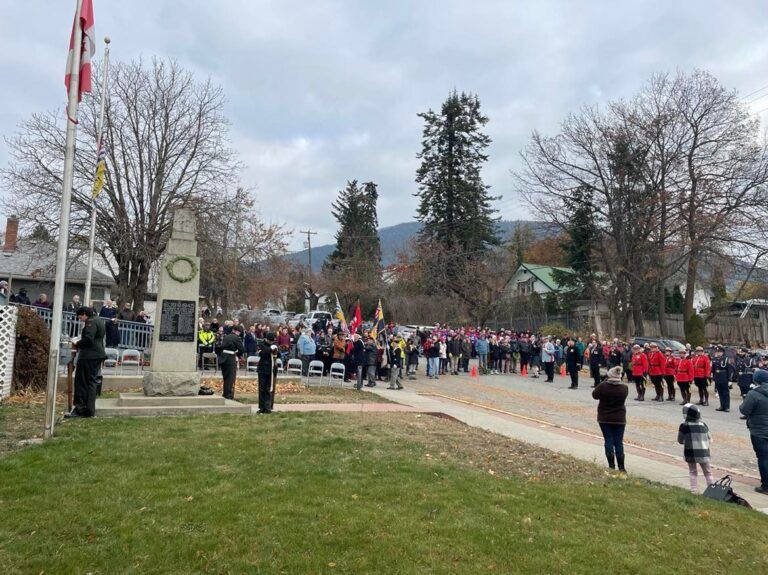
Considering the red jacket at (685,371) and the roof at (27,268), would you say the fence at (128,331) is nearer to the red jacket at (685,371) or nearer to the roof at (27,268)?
the roof at (27,268)

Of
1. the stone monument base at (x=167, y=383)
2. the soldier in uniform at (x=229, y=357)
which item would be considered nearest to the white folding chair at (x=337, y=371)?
the soldier in uniform at (x=229, y=357)

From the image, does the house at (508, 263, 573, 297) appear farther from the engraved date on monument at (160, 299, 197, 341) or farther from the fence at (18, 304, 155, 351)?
the engraved date on monument at (160, 299, 197, 341)

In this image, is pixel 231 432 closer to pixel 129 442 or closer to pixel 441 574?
pixel 129 442

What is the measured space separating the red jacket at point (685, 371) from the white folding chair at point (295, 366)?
12282 millimetres

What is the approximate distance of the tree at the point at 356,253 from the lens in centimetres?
5712

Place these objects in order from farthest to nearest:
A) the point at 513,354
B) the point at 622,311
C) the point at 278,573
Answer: the point at 622,311 < the point at 513,354 < the point at 278,573

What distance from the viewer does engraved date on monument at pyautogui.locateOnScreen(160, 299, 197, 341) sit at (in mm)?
12484

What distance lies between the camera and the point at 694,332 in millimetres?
36719

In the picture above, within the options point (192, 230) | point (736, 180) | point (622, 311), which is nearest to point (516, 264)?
point (622, 311)

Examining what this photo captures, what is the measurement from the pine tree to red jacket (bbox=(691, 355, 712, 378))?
108 ft

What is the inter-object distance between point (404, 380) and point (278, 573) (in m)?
19.9

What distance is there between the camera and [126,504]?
5.99 m

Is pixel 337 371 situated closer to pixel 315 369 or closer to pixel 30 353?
pixel 315 369

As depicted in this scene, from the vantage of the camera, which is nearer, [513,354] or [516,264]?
[513,354]
